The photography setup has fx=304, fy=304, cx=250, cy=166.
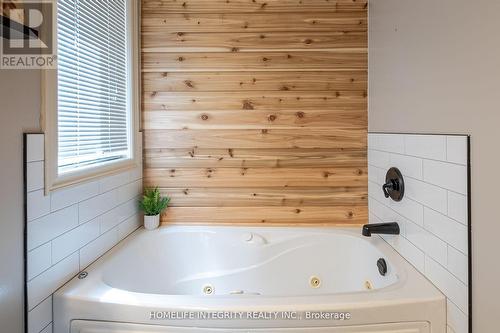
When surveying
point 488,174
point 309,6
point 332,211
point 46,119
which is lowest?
point 332,211

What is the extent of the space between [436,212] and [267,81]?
4.47 feet

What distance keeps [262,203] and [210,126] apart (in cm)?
68

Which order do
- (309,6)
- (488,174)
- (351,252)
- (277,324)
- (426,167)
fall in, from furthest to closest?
(309,6) < (351,252) < (426,167) < (277,324) < (488,174)

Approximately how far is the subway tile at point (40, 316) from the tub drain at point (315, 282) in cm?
148

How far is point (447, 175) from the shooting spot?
124cm

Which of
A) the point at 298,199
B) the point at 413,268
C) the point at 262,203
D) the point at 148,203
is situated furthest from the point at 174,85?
the point at 413,268

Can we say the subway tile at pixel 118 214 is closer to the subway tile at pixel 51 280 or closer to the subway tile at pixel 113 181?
the subway tile at pixel 113 181

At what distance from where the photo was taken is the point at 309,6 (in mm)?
2176

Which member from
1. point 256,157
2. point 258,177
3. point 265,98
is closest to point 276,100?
point 265,98

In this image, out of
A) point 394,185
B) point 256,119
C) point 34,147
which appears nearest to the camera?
point 34,147

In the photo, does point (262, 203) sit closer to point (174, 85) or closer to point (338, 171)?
point (338, 171)

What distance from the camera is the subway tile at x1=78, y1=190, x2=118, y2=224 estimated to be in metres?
1.46

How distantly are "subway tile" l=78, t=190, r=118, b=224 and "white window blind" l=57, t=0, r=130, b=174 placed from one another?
0.59ft

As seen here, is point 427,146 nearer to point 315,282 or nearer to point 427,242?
point 427,242
